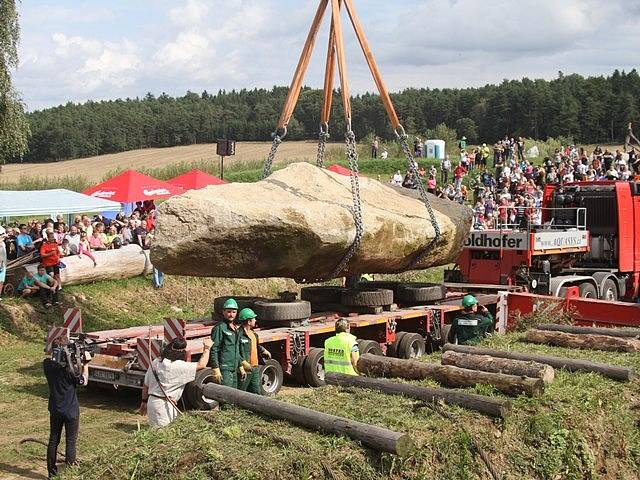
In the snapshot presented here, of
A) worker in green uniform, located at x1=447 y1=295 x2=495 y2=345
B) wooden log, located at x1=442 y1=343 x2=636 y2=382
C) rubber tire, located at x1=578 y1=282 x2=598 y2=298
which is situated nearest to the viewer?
wooden log, located at x1=442 y1=343 x2=636 y2=382

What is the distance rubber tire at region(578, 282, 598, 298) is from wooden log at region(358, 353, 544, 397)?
35.4 ft

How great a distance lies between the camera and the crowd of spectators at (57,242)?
1884 centimetres

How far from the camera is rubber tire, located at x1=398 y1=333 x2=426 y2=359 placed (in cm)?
1494

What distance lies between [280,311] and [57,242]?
8251 millimetres

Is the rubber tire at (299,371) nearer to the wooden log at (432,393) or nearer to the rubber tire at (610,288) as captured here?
the wooden log at (432,393)

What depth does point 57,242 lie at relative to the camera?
20.0 meters

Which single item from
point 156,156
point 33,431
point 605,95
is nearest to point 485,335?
point 33,431

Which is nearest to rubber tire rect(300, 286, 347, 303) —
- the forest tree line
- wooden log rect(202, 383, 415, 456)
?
wooden log rect(202, 383, 415, 456)

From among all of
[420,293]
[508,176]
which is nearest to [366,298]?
[420,293]

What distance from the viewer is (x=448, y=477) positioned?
24.5 ft

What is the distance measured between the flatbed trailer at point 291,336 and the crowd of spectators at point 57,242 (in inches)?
204

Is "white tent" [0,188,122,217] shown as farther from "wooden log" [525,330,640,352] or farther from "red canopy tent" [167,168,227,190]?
"wooden log" [525,330,640,352]

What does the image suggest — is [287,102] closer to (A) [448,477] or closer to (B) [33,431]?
(B) [33,431]

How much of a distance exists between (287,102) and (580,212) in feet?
31.3
